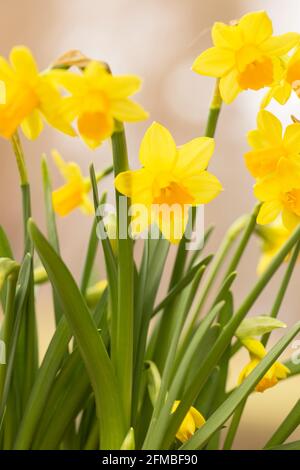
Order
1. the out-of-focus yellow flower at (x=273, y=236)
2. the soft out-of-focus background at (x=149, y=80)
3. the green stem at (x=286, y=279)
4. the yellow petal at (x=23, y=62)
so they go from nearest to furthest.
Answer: the yellow petal at (x=23, y=62) → the green stem at (x=286, y=279) → the out-of-focus yellow flower at (x=273, y=236) → the soft out-of-focus background at (x=149, y=80)

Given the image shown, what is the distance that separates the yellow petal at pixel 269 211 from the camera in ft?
1.66

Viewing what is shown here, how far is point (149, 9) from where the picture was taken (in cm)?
205

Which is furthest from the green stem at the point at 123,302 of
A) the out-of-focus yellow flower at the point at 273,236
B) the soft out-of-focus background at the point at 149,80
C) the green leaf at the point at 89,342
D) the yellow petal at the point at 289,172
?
the soft out-of-focus background at the point at 149,80

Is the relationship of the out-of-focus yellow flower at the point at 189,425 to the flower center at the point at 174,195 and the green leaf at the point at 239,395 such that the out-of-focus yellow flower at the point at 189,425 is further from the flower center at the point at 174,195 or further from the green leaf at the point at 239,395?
the flower center at the point at 174,195

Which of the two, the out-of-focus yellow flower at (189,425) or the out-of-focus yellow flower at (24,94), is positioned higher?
the out-of-focus yellow flower at (24,94)

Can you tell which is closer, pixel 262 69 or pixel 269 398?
pixel 262 69

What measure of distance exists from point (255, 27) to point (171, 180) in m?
0.13

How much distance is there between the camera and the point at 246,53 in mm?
470

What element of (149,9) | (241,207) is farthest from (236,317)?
(149,9)

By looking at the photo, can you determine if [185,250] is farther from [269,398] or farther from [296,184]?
[269,398]

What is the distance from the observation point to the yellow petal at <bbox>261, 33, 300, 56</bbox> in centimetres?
47

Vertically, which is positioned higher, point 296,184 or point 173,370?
point 296,184

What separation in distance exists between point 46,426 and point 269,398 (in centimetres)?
103

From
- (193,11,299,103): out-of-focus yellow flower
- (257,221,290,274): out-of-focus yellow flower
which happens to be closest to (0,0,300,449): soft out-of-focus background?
(257,221,290,274): out-of-focus yellow flower
